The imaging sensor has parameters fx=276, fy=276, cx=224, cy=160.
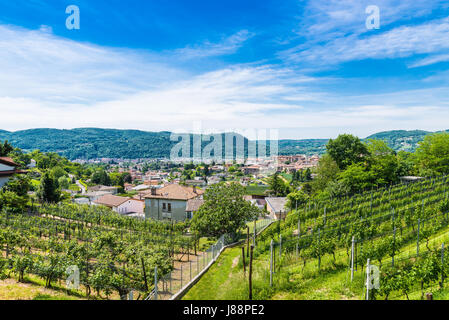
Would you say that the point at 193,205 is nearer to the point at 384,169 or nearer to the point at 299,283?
the point at 384,169

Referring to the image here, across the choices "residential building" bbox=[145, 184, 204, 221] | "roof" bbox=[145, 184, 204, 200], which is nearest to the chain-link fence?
"residential building" bbox=[145, 184, 204, 221]

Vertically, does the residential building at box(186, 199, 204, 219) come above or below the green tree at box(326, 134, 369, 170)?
below

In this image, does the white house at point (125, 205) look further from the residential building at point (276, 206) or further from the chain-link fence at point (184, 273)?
the chain-link fence at point (184, 273)

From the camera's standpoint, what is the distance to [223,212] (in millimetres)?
21453

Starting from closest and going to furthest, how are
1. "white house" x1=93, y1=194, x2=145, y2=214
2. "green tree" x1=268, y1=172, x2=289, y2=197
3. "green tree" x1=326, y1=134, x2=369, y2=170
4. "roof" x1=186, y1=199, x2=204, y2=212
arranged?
"roof" x1=186, y1=199, x2=204, y2=212 < "green tree" x1=326, y1=134, x2=369, y2=170 < "white house" x1=93, y1=194, x2=145, y2=214 < "green tree" x1=268, y1=172, x2=289, y2=197

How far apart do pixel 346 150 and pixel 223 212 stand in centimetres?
2177

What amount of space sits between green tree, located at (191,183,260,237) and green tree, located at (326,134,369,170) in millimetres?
18545

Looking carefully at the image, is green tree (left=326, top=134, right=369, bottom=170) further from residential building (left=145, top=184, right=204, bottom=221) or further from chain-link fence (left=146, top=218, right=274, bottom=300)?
residential building (left=145, top=184, right=204, bottom=221)

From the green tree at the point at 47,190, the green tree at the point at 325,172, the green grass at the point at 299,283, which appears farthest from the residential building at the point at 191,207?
the green grass at the point at 299,283

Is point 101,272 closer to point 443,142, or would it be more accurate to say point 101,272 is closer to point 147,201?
point 147,201

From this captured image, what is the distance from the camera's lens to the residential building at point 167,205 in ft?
117

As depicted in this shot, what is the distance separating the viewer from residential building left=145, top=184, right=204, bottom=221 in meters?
35.5

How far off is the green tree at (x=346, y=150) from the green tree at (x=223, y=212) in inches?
730

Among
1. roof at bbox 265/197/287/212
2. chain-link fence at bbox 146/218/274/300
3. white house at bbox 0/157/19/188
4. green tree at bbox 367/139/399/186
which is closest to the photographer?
chain-link fence at bbox 146/218/274/300
